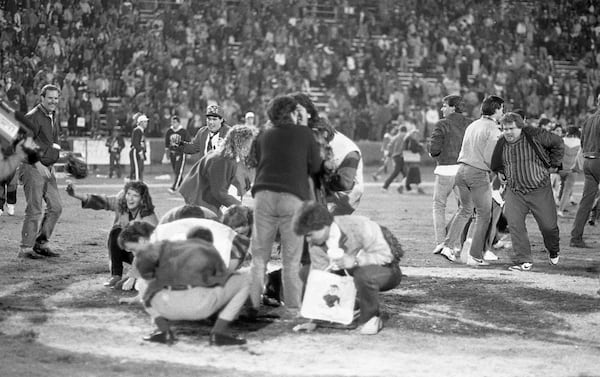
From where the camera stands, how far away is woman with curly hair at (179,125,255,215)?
9016 millimetres

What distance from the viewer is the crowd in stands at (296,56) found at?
92.5 feet

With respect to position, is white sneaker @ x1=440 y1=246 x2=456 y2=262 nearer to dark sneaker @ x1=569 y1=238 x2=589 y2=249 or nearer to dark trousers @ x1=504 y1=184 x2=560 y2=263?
dark trousers @ x1=504 y1=184 x2=560 y2=263

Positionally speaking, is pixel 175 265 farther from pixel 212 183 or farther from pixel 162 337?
pixel 212 183

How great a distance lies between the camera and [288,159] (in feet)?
25.3

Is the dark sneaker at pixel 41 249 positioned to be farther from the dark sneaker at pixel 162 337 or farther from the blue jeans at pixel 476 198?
the blue jeans at pixel 476 198

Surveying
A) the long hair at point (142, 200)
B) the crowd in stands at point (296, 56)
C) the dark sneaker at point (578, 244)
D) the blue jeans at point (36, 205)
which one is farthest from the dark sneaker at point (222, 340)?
the crowd in stands at point (296, 56)

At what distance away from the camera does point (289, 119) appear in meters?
7.80

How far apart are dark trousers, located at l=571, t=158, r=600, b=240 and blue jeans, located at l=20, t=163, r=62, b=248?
695cm

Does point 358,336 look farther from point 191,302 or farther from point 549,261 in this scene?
point 549,261

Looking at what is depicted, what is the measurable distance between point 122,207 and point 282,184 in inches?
79.6

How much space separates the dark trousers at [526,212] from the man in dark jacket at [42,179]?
5.22 metres

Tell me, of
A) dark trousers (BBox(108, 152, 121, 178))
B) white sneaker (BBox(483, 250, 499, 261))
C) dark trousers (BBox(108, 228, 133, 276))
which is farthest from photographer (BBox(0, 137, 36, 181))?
dark trousers (BBox(108, 152, 121, 178))

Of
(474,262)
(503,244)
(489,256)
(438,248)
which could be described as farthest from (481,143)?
(503,244)

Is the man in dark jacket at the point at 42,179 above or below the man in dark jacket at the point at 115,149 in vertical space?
above
